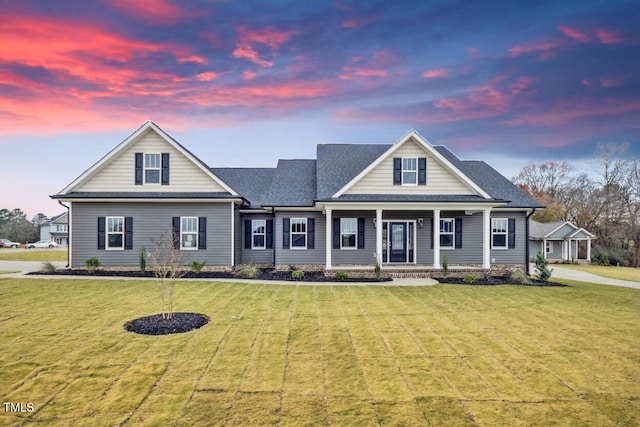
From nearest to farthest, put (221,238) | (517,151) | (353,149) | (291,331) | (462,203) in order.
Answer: (291,331) → (462,203) → (221,238) → (353,149) → (517,151)

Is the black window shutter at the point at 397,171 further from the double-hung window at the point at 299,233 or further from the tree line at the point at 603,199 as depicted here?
the tree line at the point at 603,199

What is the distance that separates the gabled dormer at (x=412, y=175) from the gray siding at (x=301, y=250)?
2.23 m

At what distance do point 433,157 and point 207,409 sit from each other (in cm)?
1456

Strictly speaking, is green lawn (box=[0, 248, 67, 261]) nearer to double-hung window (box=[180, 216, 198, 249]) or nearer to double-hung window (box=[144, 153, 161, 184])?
double-hung window (box=[144, 153, 161, 184])

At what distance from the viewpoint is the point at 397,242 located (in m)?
17.5

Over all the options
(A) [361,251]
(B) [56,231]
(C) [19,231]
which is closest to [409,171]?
(A) [361,251]

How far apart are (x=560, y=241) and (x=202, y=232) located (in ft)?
104

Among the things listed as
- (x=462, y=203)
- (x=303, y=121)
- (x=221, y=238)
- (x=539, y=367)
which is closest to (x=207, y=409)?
(x=539, y=367)

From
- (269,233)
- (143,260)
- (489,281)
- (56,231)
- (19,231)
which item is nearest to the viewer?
(489,281)

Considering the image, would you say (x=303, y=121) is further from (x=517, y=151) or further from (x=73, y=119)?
(x=517, y=151)

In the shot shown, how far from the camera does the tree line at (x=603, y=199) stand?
3127 centimetres

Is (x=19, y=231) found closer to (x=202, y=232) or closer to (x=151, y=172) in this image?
(x=151, y=172)

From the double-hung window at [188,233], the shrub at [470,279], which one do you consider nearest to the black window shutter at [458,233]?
the shrub at [470,279]

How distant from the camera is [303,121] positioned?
20.8 meters
